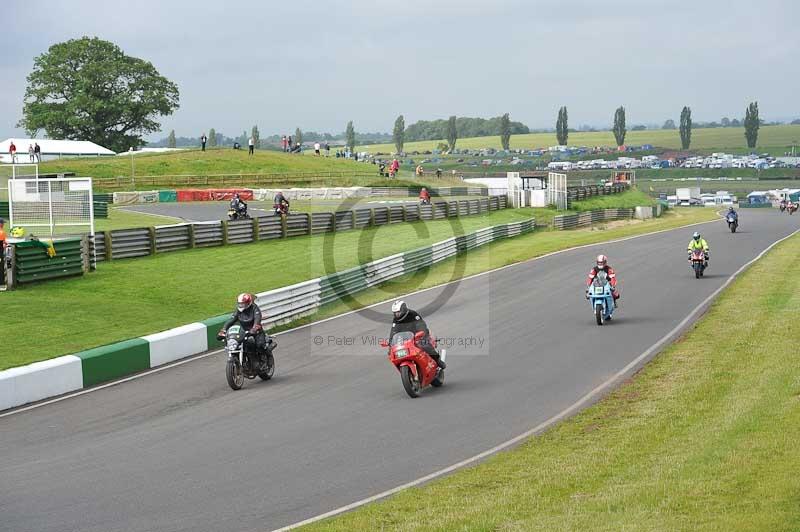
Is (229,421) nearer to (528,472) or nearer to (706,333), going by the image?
(528,472)

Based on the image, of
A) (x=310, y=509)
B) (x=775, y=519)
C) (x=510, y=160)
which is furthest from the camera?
(x=510, y=160)

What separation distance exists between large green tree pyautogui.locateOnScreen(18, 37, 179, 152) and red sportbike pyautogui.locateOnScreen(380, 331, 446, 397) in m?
95.7

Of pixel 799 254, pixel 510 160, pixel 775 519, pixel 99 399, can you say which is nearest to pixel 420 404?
pixel 99 399

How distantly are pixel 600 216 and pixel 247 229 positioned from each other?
34.0 metres

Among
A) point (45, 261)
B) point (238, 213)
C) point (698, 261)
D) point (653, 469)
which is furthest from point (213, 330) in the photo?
point (238, 213)

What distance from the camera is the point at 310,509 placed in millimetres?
10617

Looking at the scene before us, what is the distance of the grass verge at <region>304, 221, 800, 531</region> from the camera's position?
30.9ft

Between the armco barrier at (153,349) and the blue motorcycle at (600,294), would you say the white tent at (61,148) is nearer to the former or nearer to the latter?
the armco barrier at (153,349)

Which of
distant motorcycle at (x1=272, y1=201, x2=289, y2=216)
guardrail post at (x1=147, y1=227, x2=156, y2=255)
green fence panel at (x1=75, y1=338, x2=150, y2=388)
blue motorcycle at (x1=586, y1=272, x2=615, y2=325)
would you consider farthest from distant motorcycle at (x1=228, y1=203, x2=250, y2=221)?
green fence panel at (x1=75, y1=338, x2=150, y2=388)

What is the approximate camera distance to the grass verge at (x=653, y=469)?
30.9ft

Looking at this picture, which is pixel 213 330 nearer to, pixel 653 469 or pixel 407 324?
pixel 407 324

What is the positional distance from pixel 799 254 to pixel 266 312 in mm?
25959

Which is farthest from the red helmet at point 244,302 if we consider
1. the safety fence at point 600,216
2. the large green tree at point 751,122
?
the large green tree at point 751,122

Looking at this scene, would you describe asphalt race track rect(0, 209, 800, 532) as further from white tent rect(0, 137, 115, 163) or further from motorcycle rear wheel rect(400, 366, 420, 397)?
white tent rect(0, 137, 115, 163)
